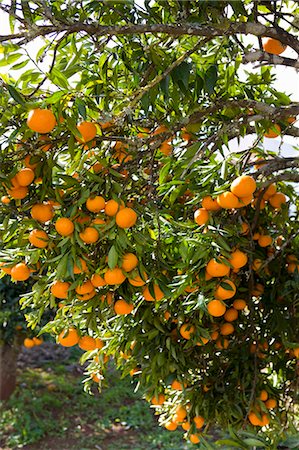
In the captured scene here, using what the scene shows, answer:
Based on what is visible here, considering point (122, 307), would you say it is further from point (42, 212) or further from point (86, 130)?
point (86, 130)

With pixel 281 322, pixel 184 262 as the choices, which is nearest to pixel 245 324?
pixel 281 322

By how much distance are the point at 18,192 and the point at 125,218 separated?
11.1 inches

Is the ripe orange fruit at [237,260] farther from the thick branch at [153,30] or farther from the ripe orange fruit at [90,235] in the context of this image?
the thick branch at [153,30]

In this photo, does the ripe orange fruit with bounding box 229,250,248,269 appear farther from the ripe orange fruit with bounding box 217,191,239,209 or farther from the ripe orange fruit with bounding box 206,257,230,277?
the ripe orange fruit with bounding box 217,191,239,209

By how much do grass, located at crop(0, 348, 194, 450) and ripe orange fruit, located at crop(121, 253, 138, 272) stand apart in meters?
3.58

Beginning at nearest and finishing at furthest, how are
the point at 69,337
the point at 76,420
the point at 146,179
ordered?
the point at 146,179, the point at 69,337, the point at 76,420

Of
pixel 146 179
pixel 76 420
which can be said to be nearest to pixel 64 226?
pixel 146 179

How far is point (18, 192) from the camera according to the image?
1290 millimetres

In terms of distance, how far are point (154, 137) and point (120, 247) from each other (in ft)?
1.13

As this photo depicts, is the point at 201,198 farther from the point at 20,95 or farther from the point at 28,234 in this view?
the point at 20,95

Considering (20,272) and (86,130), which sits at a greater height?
(86,130)

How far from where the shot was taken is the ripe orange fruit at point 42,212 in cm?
129

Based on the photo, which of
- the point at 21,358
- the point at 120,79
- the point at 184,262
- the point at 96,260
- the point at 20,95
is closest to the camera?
the point at 20,95

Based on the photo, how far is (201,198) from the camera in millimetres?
1508
